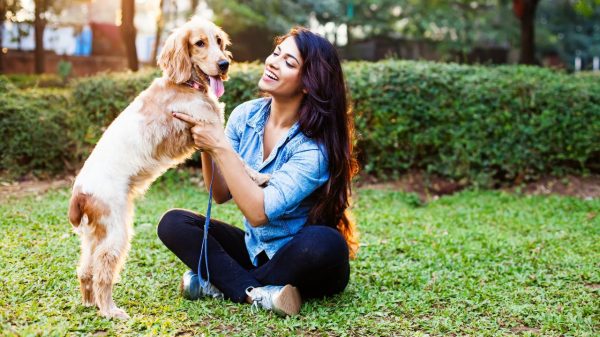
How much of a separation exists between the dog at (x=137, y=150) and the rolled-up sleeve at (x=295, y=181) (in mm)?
194

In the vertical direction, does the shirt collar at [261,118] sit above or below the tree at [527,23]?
below

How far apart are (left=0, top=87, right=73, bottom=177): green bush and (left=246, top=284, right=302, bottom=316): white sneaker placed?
5.50 m

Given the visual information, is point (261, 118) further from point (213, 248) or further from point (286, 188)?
point (213, 248)

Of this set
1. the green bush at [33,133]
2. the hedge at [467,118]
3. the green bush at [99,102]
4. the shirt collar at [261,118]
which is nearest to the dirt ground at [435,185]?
the hedge at [467,118]

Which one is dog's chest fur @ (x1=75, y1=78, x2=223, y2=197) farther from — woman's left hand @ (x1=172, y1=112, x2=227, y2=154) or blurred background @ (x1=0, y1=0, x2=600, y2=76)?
blurred background @ (x1=0, y1=0, x2=600, y2=76)

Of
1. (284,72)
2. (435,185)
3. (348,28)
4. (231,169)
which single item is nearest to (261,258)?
(231,169)

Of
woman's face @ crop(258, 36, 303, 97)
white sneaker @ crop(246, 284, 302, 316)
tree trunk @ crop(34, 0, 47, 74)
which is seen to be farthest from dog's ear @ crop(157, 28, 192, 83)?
tree trunk @ crop(34, 0, 47, 74)

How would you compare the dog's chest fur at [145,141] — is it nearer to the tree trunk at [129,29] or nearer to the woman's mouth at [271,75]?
the woman's mouth at [271,75]

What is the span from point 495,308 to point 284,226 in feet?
4.49

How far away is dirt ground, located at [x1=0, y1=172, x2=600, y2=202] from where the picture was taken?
25.2 feet

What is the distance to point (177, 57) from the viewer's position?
11.0 ft

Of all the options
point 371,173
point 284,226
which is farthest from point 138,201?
point 284,226

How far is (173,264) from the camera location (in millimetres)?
4598

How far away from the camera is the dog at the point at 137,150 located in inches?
126
